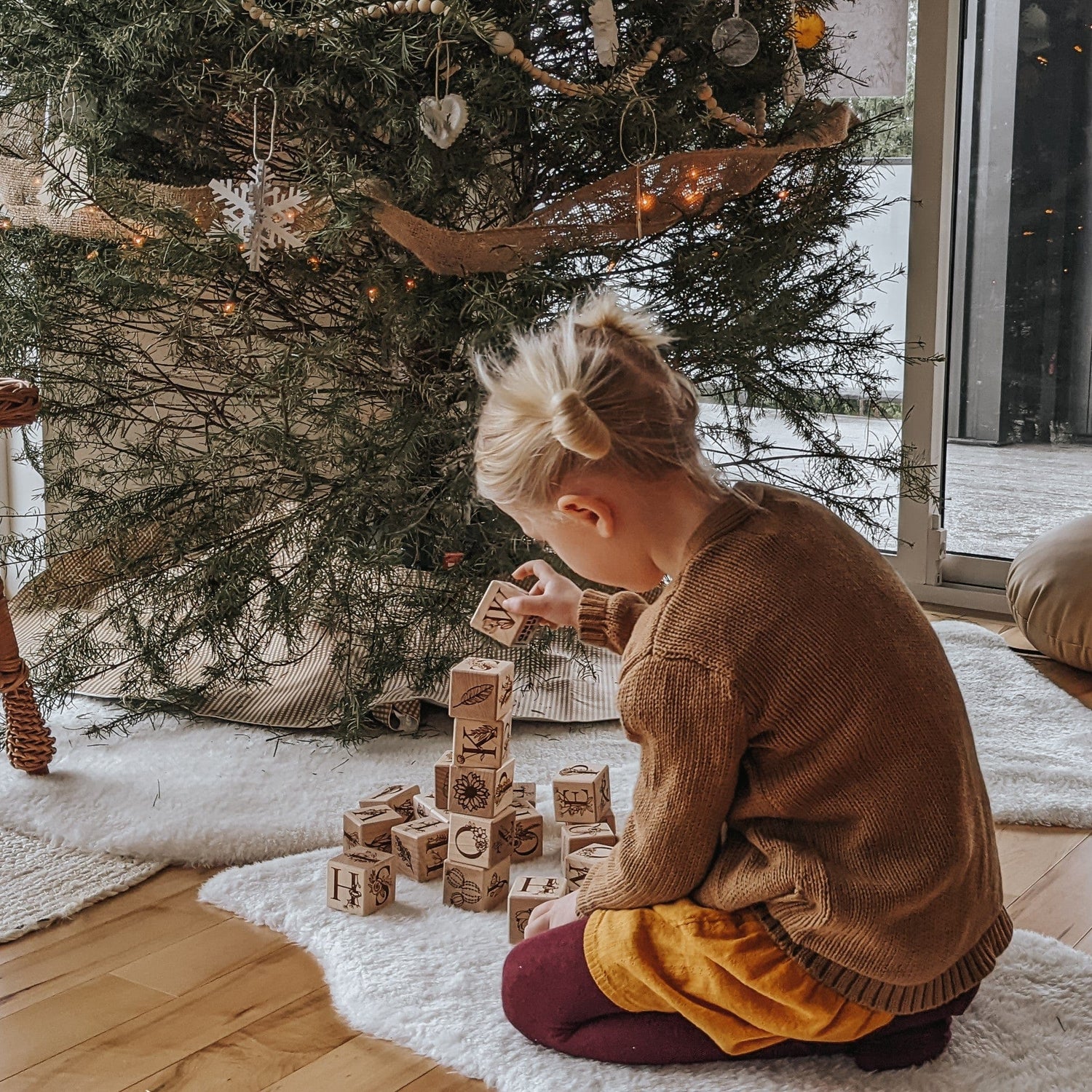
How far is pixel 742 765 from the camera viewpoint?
1027 mm

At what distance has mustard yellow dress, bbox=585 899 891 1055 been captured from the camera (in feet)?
3.29

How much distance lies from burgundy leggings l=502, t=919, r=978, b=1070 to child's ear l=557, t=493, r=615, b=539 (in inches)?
14.1

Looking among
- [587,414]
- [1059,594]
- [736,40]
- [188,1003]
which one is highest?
[736,40]

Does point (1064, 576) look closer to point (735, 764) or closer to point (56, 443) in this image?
point (735, 764)

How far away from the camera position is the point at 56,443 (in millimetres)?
1899

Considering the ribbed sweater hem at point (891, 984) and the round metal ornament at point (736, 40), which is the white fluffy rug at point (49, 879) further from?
the round metal ornament at point (736, 40)

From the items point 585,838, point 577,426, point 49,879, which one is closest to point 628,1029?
point 585,838

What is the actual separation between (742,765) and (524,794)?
560mm

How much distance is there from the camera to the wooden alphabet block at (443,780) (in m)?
1.47

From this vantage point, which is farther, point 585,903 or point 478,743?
point 478,743

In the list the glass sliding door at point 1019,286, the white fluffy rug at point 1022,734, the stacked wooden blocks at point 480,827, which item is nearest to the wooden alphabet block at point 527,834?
the stacked wooden blocks at point 480,827

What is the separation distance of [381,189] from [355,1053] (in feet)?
3.24

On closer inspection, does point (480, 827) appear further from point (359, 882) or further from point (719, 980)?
point (719, 980)

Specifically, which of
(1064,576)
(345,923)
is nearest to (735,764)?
(345,923)
